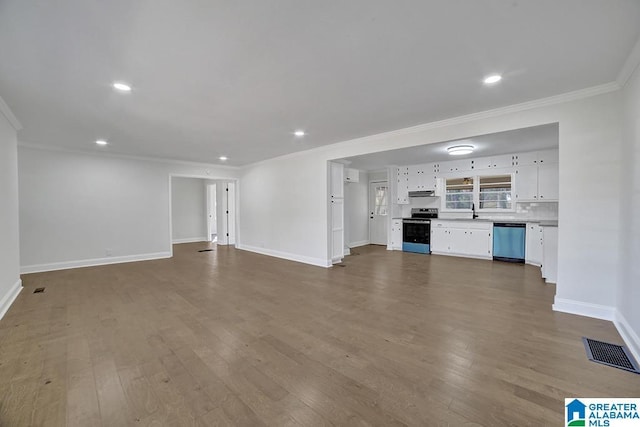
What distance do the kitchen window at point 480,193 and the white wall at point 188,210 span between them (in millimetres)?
8473

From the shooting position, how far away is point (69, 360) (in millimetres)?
2283

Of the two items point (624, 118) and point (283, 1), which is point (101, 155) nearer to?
point (283, 1)

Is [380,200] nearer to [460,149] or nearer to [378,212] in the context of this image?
[378,212]

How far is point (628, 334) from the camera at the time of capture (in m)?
2.50

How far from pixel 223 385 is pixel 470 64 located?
3371 mm

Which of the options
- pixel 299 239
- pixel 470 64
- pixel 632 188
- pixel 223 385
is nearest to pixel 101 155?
pixel 299 239

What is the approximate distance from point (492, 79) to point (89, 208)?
7.80 metres

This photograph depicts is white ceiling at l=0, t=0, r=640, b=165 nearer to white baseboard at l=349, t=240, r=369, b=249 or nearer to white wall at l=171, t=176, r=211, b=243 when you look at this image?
white baseboard at l=349, t=240, r=369, b=249

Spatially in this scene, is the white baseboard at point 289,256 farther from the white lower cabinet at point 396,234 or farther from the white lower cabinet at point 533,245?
the white lower cabinet at point 533,245

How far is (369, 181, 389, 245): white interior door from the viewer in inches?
353

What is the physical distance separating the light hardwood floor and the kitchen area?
2117 mm

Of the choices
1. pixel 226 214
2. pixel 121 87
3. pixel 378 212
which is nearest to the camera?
pixel 121 87

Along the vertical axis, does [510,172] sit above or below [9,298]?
above

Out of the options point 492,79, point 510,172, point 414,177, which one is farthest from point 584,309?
point 414,177
